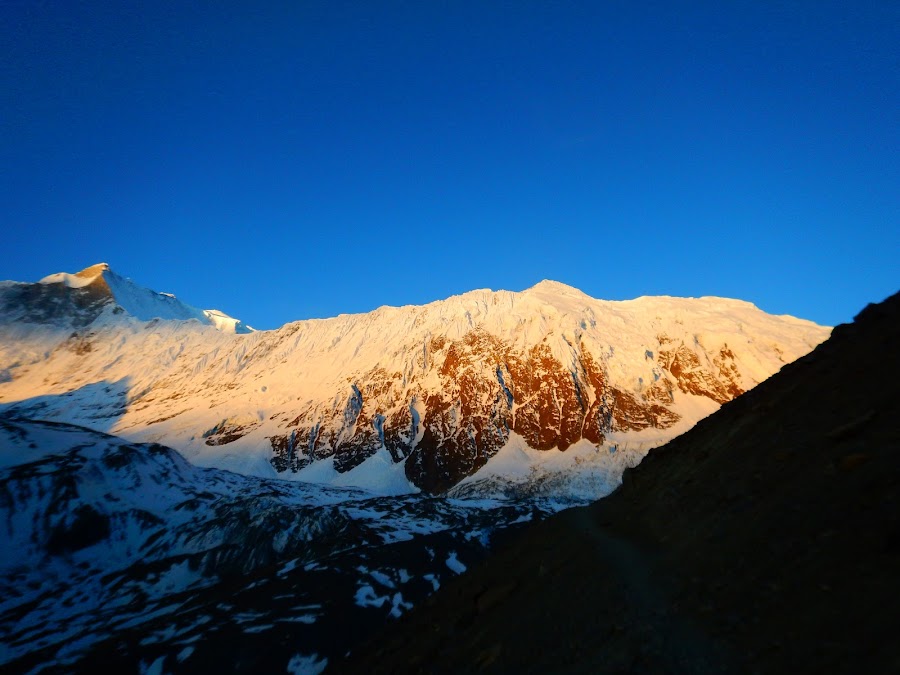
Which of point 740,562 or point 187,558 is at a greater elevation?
point 187,558

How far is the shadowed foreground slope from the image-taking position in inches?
485

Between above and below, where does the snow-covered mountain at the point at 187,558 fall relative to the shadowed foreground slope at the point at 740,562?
above

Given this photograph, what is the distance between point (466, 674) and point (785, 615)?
13.7 meters

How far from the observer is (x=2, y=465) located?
145 meters

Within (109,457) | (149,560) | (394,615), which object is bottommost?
(394,615)

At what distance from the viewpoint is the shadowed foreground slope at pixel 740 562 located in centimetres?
1233

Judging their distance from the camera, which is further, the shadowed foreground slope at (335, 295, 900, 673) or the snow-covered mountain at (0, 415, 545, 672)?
the snow-covered mountain at (0, 415, 545, 672)

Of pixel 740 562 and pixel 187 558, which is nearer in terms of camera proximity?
pixel 740 562

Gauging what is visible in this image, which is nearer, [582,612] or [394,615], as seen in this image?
[582,612]

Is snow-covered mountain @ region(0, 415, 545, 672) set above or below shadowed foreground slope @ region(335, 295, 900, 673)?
above

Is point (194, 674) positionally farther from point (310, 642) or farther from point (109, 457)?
point (109, 457)

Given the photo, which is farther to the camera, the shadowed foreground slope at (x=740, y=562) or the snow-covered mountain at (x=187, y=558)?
the snow-covered mountain at (x=187, y=558)

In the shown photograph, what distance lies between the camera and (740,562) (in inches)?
651

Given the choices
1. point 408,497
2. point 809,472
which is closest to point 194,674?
point 809,472
